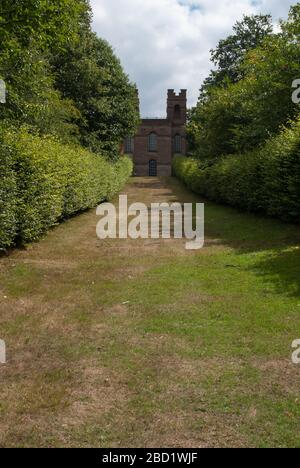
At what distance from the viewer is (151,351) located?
5.85 metres

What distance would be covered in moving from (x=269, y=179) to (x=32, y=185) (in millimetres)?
8147

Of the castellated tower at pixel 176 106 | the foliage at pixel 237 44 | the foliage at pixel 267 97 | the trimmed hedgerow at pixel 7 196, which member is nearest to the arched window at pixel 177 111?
the castellated tower at pixel 176 106

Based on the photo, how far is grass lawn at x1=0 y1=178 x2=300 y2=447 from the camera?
4.17m

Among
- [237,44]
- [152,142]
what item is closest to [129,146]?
[152,142]

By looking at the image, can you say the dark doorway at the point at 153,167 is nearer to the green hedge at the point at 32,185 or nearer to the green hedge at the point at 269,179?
the green hedge at the point at 269,179

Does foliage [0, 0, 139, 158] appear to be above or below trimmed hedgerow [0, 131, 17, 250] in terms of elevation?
above

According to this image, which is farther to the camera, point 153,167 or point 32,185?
point 153,167

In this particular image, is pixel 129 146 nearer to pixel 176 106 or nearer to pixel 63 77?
pixel 176 106

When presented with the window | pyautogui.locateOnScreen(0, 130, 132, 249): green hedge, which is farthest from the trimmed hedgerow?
the window

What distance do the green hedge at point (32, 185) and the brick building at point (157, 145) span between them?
57.2 metres

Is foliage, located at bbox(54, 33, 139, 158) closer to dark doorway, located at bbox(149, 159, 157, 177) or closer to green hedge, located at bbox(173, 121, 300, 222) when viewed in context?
green hedge, located at bbox(173, 121, 300, 222)

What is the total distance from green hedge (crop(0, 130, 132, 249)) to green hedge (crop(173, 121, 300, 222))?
23.1 feet
